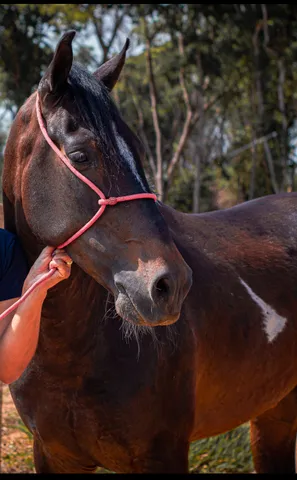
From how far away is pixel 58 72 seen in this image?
2.06 m

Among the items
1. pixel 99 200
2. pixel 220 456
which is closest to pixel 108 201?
pixel 99 200

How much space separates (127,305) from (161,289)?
0.41ft

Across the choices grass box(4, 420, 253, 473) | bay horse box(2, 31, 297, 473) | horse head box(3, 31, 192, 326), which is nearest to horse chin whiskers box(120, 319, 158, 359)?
bay horse box(2, 31, 297, 473)

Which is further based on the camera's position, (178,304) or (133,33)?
(133,33)

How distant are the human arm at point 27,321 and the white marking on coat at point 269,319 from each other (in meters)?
1.24

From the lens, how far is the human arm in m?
2.10

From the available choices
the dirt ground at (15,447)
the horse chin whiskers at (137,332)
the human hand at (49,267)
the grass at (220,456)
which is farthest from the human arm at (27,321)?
the dirt ground at (15,447)

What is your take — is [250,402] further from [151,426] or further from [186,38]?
[186,38]

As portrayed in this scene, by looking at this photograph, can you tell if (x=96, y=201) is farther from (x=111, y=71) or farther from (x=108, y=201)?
(x=111, y=71)

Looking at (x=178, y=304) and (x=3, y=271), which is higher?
(x=3, y=271)

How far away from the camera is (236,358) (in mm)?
2943

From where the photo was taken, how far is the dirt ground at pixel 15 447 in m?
4.75
